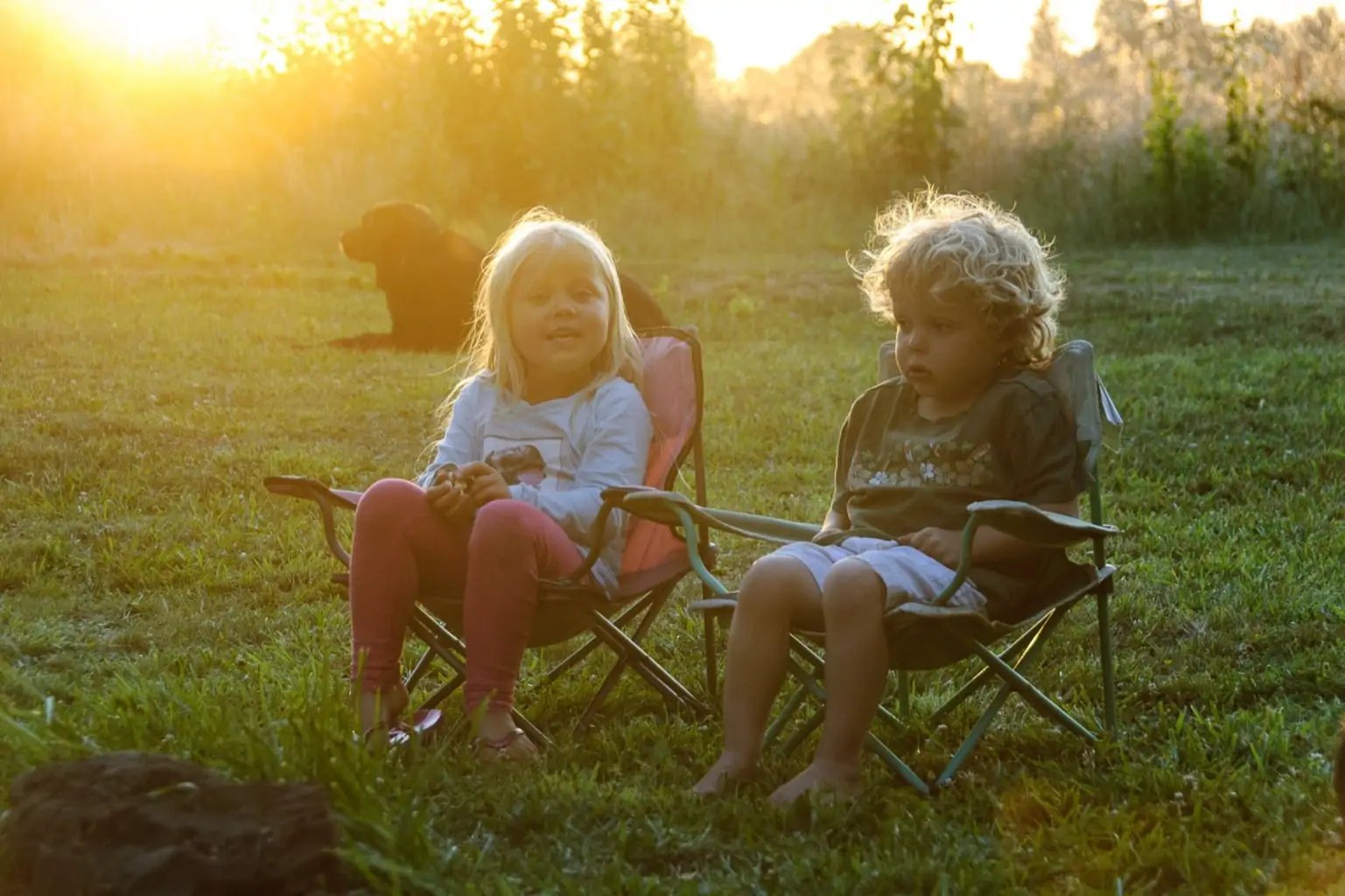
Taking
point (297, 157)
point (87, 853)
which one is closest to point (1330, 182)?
point (297, 157)

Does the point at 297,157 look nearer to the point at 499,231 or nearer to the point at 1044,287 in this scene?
the point at 499,231

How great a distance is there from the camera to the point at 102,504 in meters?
5.26

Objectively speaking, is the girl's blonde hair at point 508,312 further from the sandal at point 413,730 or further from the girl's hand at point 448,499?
the sandal at point 413,730

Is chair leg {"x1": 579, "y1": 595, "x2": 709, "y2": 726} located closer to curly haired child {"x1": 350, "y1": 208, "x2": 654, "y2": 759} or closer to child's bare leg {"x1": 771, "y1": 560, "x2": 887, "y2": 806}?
curly haired child {"x1": 350, "y1": 208, "x2": 654, "y2": 759}

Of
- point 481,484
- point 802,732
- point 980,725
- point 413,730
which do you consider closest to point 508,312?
point 481,484

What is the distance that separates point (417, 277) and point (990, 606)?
21.5 feet

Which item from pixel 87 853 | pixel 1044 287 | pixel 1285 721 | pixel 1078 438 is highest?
pixel 1044 287

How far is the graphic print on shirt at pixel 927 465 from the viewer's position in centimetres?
301

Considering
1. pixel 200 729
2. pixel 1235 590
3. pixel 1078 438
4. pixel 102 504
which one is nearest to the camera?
pixel 200 729

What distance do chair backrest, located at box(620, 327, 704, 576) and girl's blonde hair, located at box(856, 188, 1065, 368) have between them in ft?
1.68

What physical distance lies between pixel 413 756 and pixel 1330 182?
41.2ft

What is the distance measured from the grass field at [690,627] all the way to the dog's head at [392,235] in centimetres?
58

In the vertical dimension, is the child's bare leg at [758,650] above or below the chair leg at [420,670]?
above

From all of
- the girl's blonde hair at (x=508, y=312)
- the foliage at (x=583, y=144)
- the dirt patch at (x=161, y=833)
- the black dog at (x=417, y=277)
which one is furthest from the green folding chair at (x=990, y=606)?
the foliage at (x=583, y=144)
